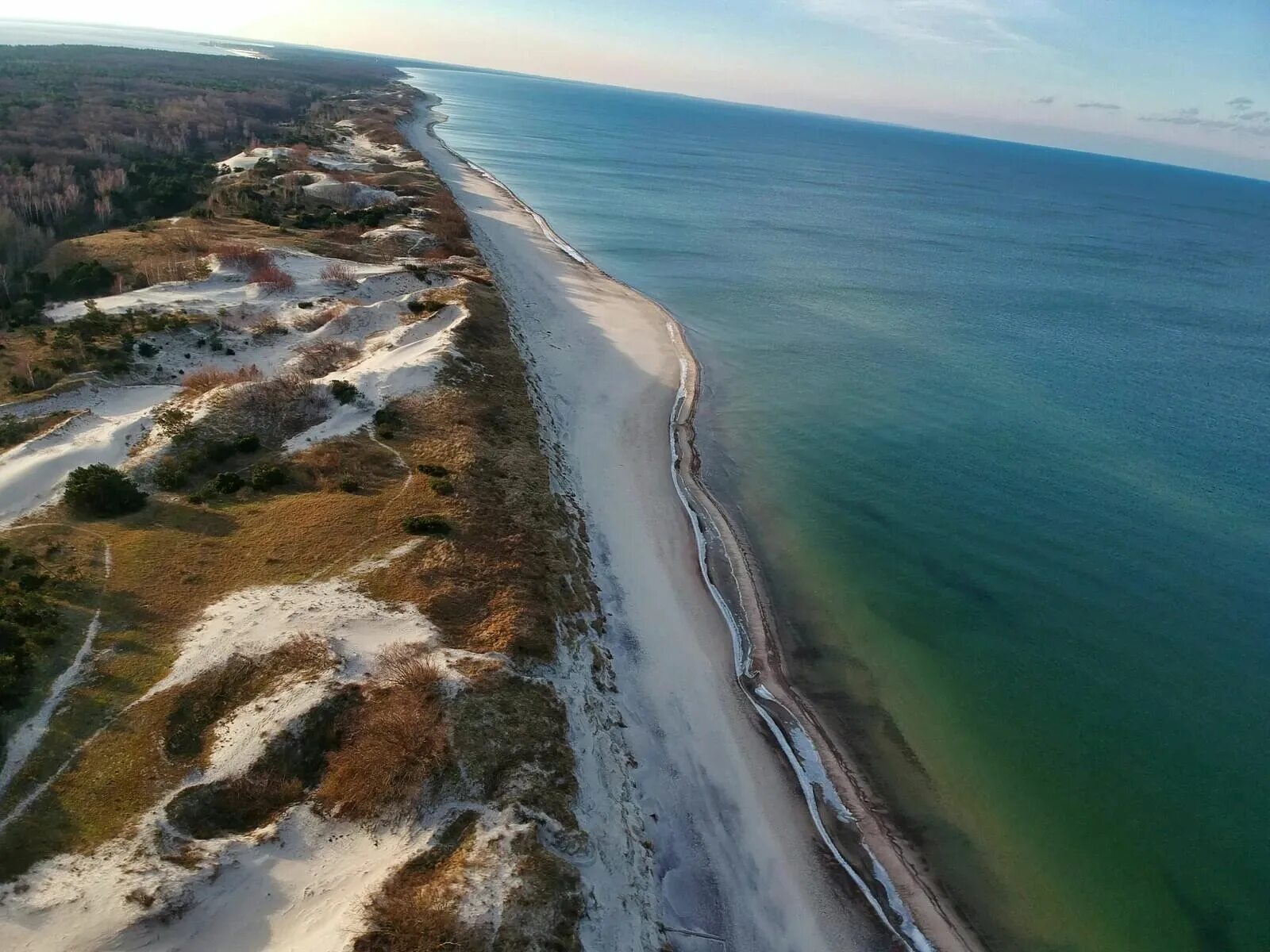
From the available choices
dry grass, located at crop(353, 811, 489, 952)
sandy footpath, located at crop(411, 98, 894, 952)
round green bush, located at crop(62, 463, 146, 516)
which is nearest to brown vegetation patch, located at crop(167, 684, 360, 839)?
dry grass, located at crop(353, 811, 489, 952)

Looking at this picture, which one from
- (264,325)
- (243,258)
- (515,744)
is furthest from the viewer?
(243,258)

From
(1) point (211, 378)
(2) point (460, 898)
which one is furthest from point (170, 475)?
(2) point (460, 898)

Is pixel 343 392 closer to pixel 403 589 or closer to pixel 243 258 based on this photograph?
pixel 403 589

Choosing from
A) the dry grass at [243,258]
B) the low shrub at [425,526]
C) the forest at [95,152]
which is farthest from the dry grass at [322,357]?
the low shrub at [425,526]

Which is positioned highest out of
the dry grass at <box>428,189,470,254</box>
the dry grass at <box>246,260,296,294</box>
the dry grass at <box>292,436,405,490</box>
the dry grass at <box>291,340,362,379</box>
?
the dry grass at <box>428,189,470,254</box>

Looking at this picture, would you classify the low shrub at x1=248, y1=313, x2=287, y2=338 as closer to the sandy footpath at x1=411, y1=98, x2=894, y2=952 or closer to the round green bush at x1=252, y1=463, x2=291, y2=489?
the sandy footpath at x1=411, y1=98, x2=894, y2=952

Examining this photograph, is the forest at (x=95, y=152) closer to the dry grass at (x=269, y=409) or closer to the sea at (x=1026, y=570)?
the dry grass at (x=269, y=409)
